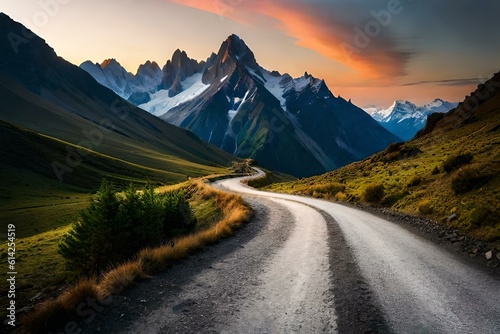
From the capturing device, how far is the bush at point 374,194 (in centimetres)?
2943

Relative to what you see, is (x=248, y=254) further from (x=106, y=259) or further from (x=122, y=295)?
(x=106, y=259)

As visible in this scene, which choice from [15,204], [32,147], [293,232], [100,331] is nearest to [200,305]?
[100,331]

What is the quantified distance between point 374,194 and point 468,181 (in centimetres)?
1008

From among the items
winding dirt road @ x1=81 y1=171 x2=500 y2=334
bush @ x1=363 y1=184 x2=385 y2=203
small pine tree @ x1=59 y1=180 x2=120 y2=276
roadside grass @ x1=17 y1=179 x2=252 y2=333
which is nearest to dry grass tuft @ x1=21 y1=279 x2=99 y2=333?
roadside grass @ x1=17 y1=179 x2=252 y2=333

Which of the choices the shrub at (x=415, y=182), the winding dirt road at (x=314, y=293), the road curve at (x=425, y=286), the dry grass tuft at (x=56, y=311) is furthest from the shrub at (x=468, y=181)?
the dry grass tuft at (x=56, y=311)

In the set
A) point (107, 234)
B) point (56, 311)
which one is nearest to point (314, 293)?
point (56, 311)

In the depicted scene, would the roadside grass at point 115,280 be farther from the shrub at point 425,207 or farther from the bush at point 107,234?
the shrub at point 425,207

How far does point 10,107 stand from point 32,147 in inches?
4329

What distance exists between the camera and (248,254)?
13438mm

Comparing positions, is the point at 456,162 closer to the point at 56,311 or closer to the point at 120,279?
the point at 120,279

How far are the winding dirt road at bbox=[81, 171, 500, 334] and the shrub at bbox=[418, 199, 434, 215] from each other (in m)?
6.95

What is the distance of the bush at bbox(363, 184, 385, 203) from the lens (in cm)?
2943

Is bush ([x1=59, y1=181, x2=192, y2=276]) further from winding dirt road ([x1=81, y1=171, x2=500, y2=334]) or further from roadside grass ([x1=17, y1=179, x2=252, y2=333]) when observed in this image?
winding dirt road ([x1=81, y1=171, x2=500, y2=334])

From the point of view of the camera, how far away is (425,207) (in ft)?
69.5
